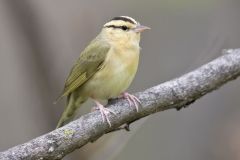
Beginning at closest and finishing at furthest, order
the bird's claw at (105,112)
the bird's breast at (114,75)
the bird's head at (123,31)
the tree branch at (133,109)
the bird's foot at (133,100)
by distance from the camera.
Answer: the tree branch at (133,109) < the bird's claw at (105,112) < the bird's foot at (133,100) < the bird's breast at (114,75) < the bird's head at (123,31)

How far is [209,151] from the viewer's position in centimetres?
891

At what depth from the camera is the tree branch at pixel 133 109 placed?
5.64 m

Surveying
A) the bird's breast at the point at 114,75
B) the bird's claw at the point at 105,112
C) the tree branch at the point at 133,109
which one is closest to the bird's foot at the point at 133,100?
the tree branch at the point at 133,109

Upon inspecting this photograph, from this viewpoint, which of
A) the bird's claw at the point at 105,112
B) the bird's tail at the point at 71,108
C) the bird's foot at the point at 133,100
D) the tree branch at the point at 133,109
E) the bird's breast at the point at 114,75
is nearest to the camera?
the tree branch at the point at 133,109

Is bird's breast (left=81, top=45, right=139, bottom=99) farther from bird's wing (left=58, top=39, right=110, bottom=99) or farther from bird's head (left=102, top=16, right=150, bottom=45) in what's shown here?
bird's head (left=102, top=16, right=150, bottom=45)

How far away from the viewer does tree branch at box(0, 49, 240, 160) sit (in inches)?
222

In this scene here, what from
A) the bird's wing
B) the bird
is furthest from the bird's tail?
the bird's wing

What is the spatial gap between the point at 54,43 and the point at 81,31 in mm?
448

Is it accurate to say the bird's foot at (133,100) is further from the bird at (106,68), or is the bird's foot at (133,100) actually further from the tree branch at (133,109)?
the bird at (106,68)

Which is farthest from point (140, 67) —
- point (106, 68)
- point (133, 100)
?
point (133, 100)

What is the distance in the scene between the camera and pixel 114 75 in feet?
23.3

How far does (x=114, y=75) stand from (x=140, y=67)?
355 cm

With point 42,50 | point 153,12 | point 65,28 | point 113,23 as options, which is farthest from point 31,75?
point 153,12

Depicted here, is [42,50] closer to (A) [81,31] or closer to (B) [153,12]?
(A) [81,31]
